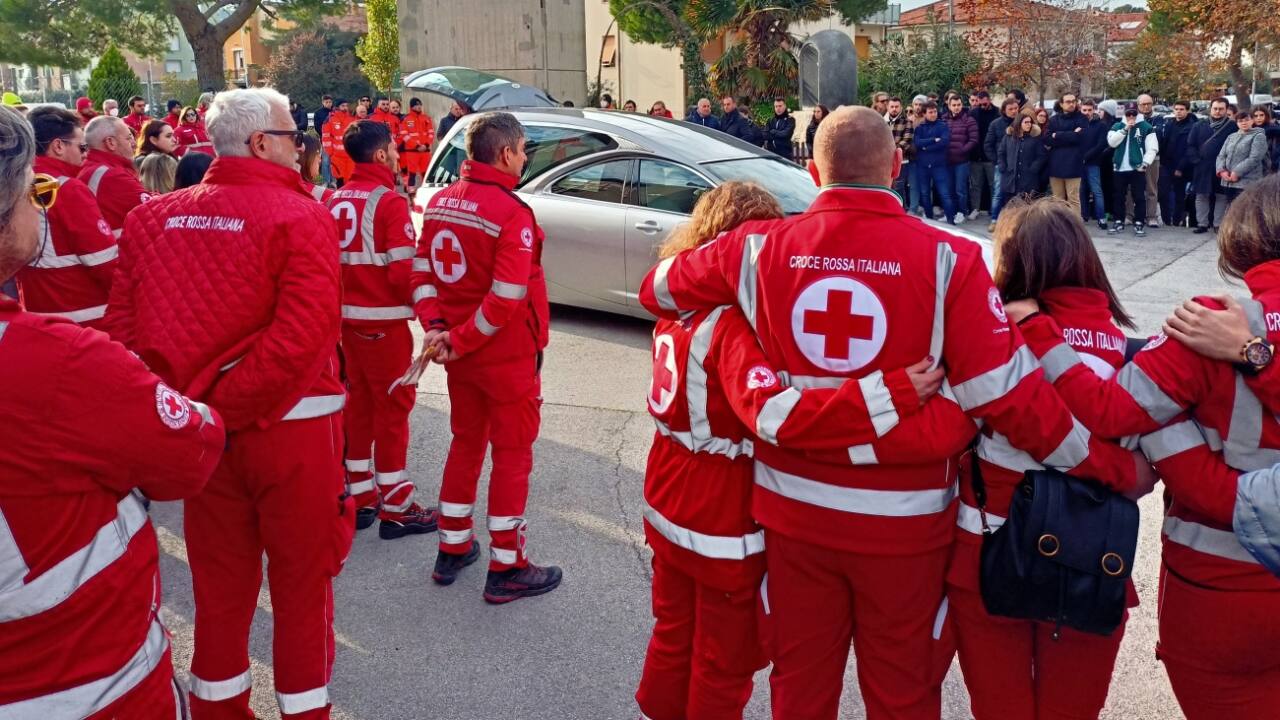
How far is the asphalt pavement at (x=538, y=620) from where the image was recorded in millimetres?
3562

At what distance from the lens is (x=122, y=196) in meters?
5.51

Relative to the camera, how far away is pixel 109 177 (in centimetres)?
548

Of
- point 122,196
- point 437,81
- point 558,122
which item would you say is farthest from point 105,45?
point 122,196

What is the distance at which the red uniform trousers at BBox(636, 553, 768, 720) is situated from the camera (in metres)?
2.90

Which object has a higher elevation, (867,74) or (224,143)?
(867,74)

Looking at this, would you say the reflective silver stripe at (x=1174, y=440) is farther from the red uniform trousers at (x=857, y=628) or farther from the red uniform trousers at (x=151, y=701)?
the red uniform trousers at (x=151, y=701)

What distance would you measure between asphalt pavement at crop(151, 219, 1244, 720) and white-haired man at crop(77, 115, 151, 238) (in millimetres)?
1633

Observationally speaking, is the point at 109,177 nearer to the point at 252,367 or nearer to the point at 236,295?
the point at 236,295

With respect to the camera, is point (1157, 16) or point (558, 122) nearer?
point (558, 122)

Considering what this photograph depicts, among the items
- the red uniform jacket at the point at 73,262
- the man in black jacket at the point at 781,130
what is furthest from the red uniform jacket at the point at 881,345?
the man in black jacket at the point at 781,130

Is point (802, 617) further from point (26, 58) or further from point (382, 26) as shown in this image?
point (382, 26)

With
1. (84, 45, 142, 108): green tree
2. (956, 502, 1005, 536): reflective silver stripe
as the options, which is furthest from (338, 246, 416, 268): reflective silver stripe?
(84, 45, 142, 108): green tree

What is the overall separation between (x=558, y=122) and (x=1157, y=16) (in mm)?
31115

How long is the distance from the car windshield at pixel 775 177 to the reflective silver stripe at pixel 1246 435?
5762 millimetres
